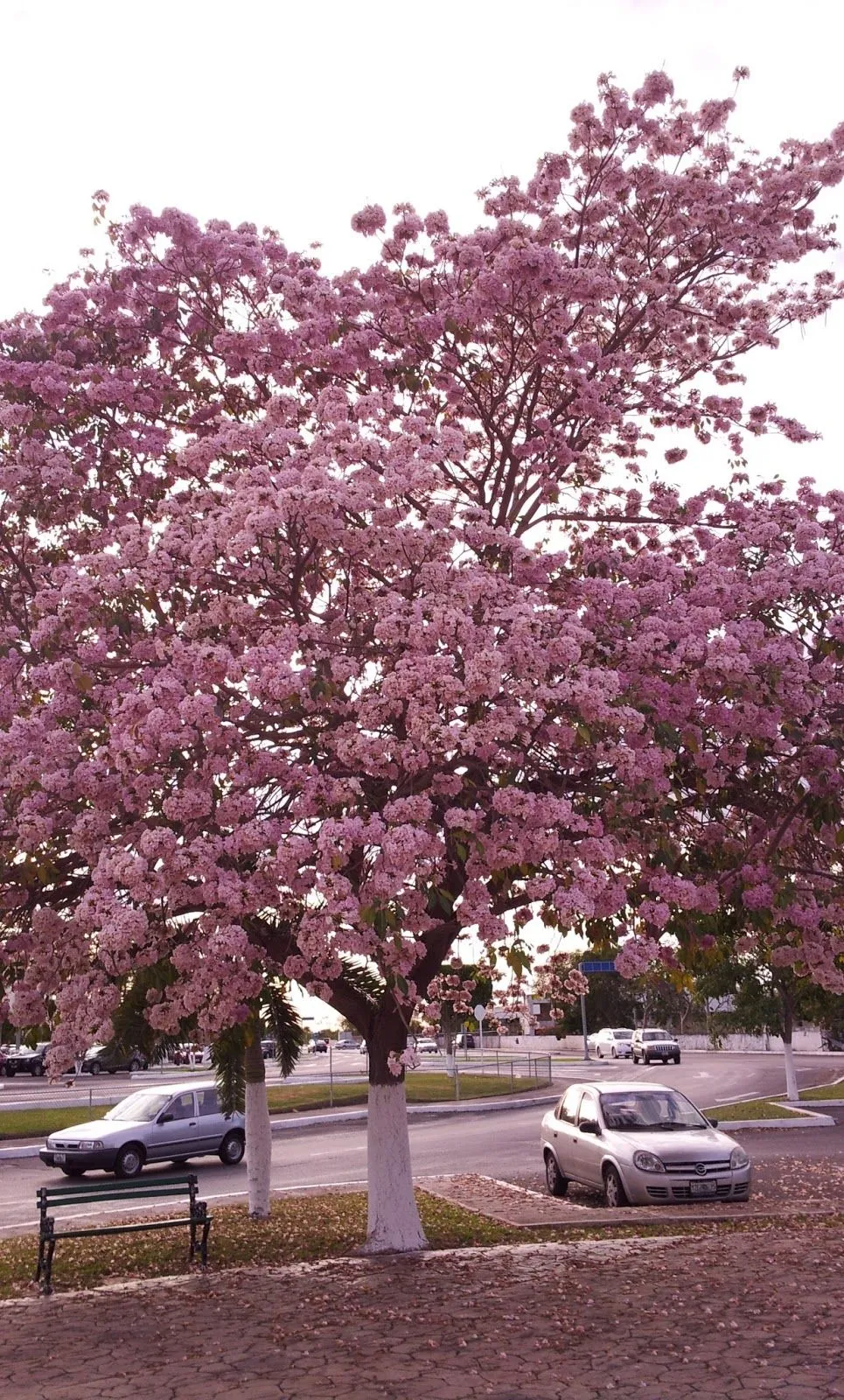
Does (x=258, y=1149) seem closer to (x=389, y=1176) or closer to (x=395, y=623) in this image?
(x=389, y=1176)

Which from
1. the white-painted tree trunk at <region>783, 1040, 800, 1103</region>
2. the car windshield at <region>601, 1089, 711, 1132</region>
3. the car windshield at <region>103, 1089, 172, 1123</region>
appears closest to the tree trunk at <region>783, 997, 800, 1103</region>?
the white-painted tree trunk at <region>783, 1040, 800, 1103</region>

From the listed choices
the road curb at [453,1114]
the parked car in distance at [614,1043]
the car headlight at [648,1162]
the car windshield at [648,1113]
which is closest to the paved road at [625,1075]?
the parked car in distance at [614,1043]

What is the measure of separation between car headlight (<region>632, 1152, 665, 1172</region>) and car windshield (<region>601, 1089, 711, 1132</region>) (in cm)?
84

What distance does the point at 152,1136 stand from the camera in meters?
22.7

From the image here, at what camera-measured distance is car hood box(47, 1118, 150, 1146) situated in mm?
21828

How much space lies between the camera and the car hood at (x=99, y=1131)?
21828 millimetres

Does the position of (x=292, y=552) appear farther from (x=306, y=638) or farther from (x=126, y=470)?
(x=126, y=470)

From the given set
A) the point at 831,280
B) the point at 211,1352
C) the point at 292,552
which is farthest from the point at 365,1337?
the point at 831,280

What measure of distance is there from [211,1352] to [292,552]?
5.66 metres

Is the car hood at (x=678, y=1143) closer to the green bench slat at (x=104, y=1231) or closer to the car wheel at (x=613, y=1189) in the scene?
the car wheel at (x=613, y=1189)

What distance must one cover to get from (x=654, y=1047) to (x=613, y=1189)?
4241 centimetres

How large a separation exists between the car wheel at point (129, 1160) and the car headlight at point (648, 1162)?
34.5 feet

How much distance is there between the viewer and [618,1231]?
46.4 ft

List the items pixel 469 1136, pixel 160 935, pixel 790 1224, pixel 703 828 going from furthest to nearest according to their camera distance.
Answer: pixel 469 1136, pixel 790 1224, pixel 703 828, pixel 160 935
